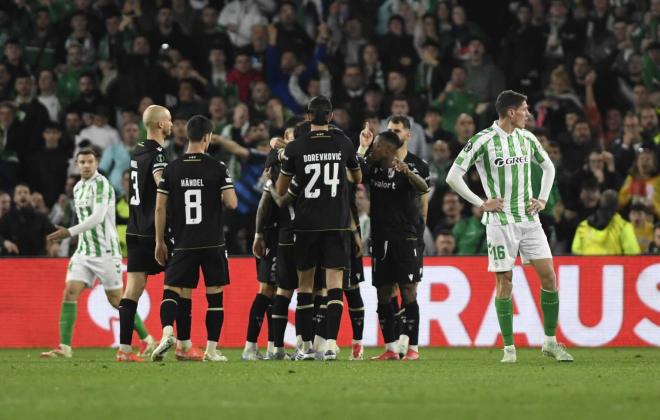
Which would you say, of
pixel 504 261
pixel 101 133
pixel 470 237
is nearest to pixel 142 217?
pixel 504 261

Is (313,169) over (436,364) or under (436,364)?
over

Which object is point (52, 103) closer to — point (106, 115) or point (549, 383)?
point (106, 115)

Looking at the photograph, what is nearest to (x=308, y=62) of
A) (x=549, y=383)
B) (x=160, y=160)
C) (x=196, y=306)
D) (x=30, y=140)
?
(x=30, y=140)

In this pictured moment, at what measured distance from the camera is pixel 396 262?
12.9m

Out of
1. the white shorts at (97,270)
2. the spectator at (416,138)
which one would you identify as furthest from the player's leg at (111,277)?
the spectator at (416,138)

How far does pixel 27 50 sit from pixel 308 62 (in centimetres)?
455

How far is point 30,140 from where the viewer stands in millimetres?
20516

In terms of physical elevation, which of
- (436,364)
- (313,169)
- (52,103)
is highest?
(52,103)

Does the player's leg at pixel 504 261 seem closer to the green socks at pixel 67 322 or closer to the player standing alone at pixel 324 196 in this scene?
the player standing alone at pixel 324 196

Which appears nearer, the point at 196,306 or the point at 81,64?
the point at 196,306

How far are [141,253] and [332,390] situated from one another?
412 cm

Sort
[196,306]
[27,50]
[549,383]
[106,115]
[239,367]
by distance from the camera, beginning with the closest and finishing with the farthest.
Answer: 1. [549,383]
2. [239,367]
3. [196,306]
4. [106,115]
5. [27,50]

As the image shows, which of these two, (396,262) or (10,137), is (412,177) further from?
(10,137)

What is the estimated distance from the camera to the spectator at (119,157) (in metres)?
19.3
